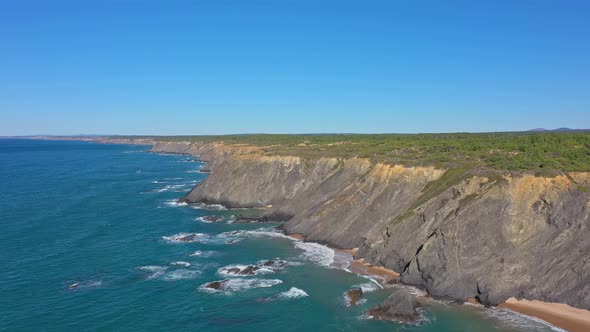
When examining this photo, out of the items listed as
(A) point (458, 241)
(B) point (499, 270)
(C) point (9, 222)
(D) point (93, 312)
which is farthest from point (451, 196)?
(C) point (9, 222)

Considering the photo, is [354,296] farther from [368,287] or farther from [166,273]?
[166,273]

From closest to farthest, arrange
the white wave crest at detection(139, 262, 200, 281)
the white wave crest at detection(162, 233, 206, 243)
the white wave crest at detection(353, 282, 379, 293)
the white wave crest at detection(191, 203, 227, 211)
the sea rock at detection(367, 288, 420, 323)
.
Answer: the sea rock at detection(367, 288, 420, 323) → the white wave crest at detection(353, 282, 379, 293) → the white wave crest at detection(139, 262, 200, 281) → the white wave crest at detection(162, 233, 206, 243) → the white wave crest at detection(191, 203, 227, 211)

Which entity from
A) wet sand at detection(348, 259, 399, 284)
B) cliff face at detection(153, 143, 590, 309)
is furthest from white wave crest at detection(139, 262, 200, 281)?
cliff face at detection(153, 143, 590, 309)

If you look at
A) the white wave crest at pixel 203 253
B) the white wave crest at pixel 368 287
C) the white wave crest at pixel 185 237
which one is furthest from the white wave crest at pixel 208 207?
the white wave crest at pixel 368 287

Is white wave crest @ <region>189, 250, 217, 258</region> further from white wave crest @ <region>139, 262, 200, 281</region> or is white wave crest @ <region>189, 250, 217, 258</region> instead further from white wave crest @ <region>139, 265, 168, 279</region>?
white wave crest @ <region>139, 265, 168, 279</region>

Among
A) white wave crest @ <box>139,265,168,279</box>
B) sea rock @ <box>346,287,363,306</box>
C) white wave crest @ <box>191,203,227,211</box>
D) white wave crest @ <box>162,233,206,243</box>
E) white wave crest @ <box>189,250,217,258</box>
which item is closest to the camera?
sea rock @ <box>346,287,363,306</box>

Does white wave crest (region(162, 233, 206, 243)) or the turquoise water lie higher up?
white wave crest (region(162, 233, 206, 243))

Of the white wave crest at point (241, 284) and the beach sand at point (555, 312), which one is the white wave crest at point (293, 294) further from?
the beach sand at point (555, 312)
